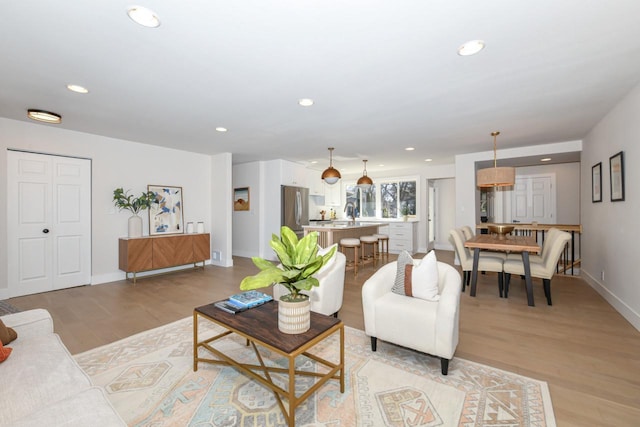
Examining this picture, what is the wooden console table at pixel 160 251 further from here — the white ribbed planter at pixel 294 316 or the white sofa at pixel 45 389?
the white ribbed planter at pixel 294 316

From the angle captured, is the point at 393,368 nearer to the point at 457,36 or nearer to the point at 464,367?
the point at 464,367

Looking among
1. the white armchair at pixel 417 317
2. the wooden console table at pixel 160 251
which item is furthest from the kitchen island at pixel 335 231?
the white armchair at pixel 417 317

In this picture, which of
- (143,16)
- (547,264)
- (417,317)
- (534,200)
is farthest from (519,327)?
(534,200)

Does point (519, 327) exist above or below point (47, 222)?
below

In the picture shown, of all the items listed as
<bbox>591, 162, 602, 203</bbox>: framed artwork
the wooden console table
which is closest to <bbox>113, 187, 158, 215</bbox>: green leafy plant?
the wooden console table

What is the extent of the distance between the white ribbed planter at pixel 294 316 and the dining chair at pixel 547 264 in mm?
3369

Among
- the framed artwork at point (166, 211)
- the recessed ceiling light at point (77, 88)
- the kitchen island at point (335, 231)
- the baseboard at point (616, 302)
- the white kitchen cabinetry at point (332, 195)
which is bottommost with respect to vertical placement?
the baseboard at point (616, 302)

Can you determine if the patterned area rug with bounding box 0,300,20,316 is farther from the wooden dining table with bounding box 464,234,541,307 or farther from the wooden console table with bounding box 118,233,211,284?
the wooden dining table with bounding box 464,234,541,307

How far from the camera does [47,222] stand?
14.1 feet

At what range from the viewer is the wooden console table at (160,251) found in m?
4.79

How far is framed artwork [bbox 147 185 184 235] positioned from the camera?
5418mm

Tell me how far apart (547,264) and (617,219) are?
0.92 metres

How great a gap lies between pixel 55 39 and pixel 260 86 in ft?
5.06

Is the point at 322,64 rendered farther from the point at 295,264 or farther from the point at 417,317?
the point at 417,317
